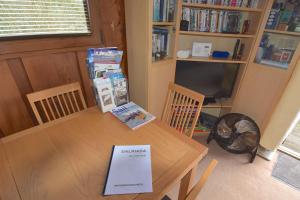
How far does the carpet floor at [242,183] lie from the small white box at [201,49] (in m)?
1.17

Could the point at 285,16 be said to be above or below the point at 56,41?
above

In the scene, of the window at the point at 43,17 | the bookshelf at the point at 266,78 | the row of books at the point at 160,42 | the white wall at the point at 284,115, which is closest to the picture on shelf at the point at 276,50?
the bookshelf at the point at 266,78

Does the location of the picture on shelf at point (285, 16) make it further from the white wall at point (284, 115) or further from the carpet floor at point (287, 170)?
the carpet floor at point (287, 170)

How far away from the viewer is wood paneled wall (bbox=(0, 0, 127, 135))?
1.22 m

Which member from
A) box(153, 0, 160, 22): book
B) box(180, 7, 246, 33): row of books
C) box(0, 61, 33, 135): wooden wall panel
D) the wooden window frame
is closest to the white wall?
box(180, 7, 246, 33): row of books

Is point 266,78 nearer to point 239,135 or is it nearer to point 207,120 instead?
point 239,135

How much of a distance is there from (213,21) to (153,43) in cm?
68

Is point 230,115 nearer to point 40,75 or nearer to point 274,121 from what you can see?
point 274,121

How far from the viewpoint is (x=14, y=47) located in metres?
1.19

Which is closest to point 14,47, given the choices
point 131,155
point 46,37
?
point 46,37

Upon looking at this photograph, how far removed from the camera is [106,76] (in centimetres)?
117

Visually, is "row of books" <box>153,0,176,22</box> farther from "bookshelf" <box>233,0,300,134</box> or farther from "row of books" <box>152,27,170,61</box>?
"bookshelf" <box>233,0,300,134</box>

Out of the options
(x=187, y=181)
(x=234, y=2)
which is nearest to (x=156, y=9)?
(x=234, y=2)

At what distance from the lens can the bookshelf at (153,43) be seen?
1.48m
